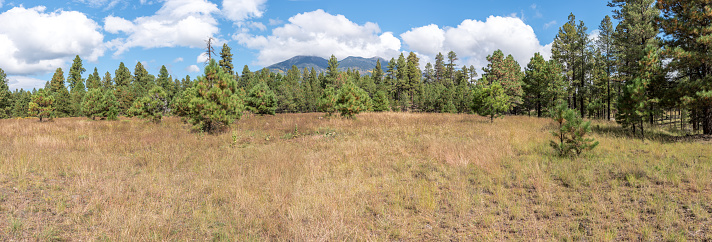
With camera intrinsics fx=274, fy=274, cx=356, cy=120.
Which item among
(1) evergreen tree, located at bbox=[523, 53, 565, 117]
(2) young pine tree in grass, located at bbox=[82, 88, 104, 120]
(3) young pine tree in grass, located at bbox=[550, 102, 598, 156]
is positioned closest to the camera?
(3) young pine tree in grass, located at bbox=[550, 102, 598, 156]

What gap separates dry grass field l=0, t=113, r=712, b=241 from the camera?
418 centimetres

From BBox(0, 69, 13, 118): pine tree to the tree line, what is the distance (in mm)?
254

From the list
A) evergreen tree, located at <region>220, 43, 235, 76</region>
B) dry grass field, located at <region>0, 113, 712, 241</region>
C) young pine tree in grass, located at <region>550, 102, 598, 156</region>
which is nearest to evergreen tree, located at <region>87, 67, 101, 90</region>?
evergreen tree, located at <region>220, 43, 235, 76</region>

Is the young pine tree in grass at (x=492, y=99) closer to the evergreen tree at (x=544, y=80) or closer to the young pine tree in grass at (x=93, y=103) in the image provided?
the evergreen tree at (x=544, y=80)

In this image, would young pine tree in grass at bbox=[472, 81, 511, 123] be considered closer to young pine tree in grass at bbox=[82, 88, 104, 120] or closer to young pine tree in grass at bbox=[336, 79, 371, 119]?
young pine tree in grass at bbox=[336, 79, 371, 119]

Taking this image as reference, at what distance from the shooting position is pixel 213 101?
14.7 metres

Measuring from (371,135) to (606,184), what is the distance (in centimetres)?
987

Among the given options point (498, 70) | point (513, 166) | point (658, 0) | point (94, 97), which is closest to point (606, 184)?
point (513, 166)

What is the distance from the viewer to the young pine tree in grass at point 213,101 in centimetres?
1445

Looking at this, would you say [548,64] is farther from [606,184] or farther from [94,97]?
[94,97]

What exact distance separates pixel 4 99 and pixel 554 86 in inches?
3335

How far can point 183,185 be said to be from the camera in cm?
646

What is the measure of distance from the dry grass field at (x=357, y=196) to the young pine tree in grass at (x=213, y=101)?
4.96 m

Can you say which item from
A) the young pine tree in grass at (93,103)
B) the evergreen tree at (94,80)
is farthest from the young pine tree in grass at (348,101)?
the evergreen tree at (94,80)
